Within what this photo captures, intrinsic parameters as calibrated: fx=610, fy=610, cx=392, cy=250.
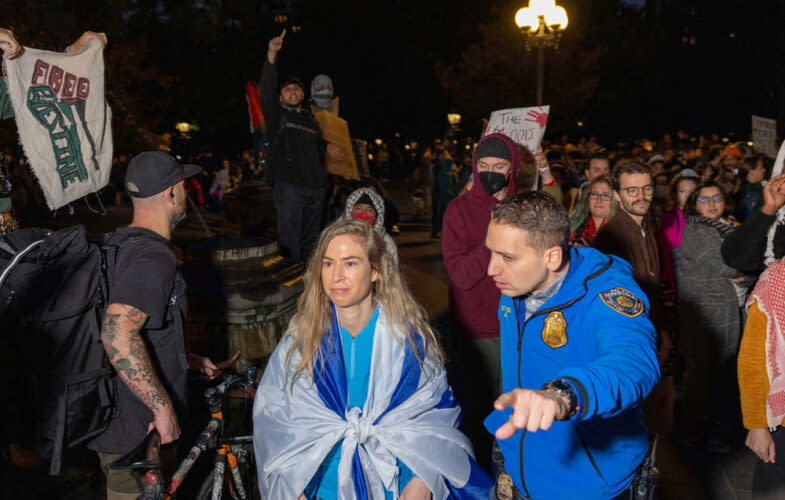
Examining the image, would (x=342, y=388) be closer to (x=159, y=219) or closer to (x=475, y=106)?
(x=159, y=219)

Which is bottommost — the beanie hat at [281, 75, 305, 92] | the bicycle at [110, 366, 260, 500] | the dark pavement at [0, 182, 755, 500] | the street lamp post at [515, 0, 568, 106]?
the dark pavement at [0, 182, 755, 500]

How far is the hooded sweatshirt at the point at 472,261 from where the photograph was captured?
3947 millimetres

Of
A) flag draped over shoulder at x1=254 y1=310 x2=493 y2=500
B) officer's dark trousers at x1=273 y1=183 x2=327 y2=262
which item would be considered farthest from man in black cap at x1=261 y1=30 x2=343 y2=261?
flag draped over shoulder at x1=254 y1=310 x2=493 y2=500

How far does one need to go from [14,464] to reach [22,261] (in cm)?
248

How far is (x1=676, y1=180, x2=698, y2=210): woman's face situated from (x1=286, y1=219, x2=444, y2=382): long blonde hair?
4.32 metres

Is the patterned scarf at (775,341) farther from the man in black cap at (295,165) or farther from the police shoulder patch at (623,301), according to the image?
the man in black cap at (295,165)

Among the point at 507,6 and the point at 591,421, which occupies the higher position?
the point at 507,6

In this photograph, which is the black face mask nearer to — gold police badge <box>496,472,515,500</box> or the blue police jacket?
the blue police jacket

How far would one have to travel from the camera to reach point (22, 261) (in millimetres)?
2645

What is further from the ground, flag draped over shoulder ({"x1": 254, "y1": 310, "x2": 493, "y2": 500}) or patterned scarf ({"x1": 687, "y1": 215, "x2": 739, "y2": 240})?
patterned scarf ({"x1": 687, "y1": 215, "x2": 739, "y2": 240})

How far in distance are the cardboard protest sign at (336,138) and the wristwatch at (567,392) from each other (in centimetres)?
546

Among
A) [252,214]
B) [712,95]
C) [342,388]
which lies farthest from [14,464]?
[712,95]

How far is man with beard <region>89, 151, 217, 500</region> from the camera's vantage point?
8.95 ft

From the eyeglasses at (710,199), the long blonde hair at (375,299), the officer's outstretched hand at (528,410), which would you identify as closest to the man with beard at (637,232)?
the eyeglasses at (710,199)
